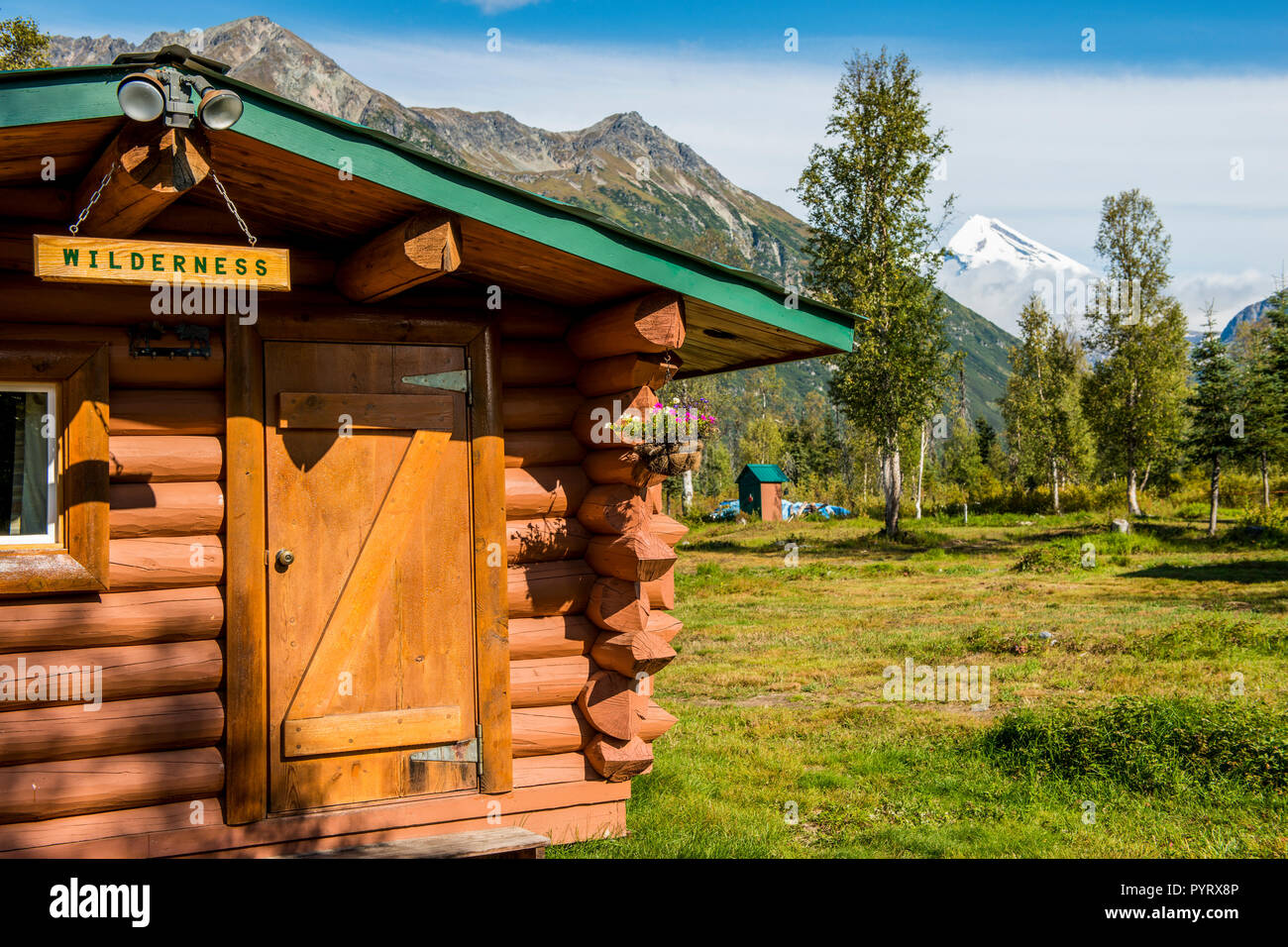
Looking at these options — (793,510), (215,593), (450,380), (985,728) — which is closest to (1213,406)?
(793,510)

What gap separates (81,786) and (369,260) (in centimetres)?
313

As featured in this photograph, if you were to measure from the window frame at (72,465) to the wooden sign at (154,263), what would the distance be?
94cm

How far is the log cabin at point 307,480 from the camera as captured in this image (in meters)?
4.91

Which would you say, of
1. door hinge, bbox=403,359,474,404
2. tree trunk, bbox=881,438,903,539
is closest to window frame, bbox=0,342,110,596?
door hinge, bbox=403,359,474,404

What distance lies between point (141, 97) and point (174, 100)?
16 centimetres

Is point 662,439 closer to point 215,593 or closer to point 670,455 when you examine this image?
point 670,455

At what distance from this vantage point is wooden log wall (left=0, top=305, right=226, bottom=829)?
4.99 m

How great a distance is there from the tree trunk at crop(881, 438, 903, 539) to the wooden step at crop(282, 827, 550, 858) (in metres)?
26.6

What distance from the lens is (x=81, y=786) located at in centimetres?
503

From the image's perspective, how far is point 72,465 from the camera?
5.11 metres

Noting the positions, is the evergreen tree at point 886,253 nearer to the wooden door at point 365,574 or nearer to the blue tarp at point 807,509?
the blue tarp at point 807,509

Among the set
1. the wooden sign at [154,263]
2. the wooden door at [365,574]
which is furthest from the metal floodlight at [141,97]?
the wooden door at [365,574]
